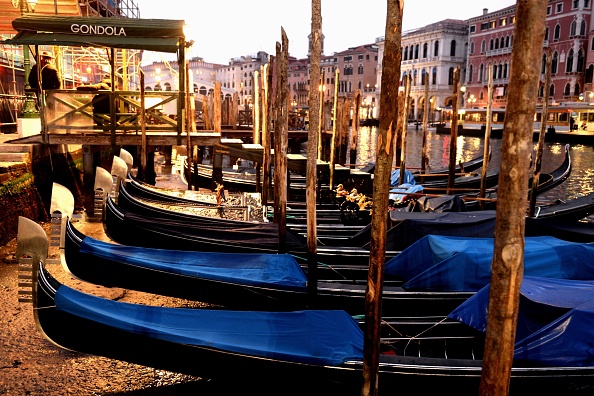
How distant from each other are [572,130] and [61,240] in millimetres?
35479

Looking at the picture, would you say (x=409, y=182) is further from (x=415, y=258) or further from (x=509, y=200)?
(x=509, y=200)

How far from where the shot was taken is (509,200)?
7.02 feet

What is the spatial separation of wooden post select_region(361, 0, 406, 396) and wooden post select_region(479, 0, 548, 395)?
29.1 inches

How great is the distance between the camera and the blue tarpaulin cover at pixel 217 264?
4.90 metres

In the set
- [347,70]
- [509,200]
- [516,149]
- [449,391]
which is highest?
[347,70]

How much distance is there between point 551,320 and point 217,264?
9.68 ft

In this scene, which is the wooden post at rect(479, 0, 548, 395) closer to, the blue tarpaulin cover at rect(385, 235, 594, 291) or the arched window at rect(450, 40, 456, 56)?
the blue tarpaulin cover at rect(385, 235, 594, 291)

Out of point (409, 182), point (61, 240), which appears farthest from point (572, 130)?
point (61, 240)

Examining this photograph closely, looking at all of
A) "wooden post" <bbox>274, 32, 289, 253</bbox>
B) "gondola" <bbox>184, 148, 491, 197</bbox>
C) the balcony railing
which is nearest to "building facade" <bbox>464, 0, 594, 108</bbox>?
"gondola" <bbox>184, 148, 491, 197</bbox>

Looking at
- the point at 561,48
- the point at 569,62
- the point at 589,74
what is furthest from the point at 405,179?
the point at 561,48

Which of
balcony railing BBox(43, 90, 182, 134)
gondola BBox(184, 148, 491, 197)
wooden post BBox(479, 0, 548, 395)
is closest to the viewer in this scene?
wooden post BBox(479, 0, 548, 395)

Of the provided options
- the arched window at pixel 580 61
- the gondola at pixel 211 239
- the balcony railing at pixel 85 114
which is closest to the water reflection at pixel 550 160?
the balcony railing at pixel 85 114

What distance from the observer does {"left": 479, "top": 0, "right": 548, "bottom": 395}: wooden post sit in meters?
2.02

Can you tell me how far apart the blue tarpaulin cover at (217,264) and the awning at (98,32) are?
4.62 m
